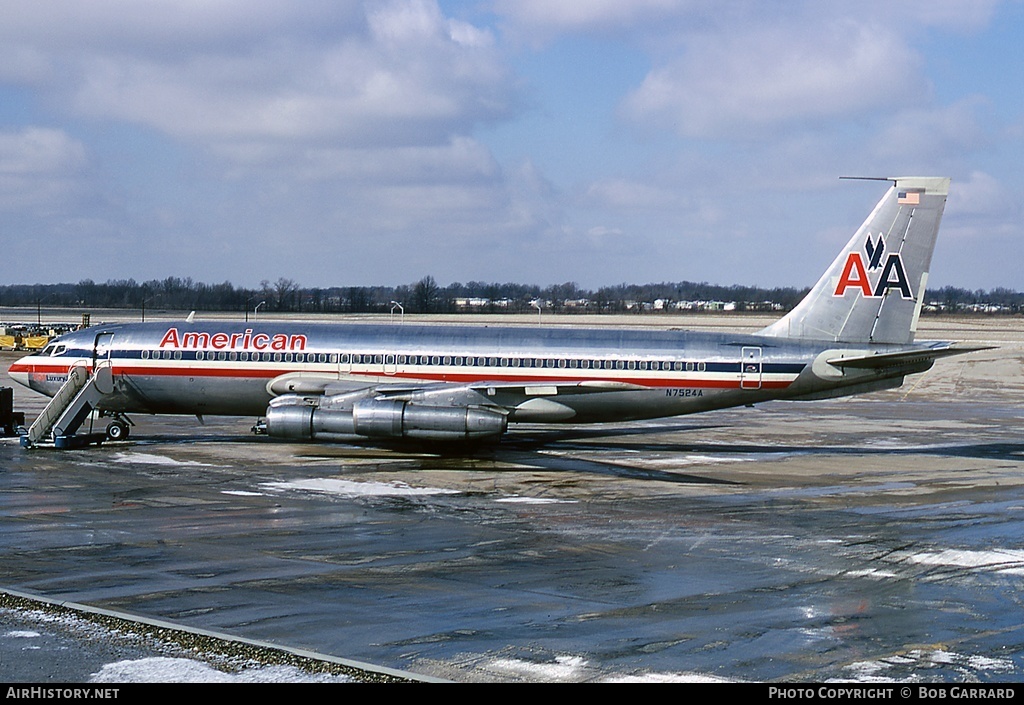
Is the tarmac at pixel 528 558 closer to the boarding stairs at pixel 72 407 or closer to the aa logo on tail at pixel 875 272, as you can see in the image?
the boarding stairs at pixel 72 407

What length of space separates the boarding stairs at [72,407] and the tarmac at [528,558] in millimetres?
1223

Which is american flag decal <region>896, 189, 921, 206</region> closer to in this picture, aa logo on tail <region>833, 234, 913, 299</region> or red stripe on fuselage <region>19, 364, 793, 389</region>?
aa logo on tail <region>833, 234, 913, 299</region>

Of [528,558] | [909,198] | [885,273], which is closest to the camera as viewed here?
[528,558]

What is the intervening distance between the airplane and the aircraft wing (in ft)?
0.20

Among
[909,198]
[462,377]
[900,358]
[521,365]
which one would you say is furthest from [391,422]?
[909,198]

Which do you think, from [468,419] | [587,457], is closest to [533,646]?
[468,419]

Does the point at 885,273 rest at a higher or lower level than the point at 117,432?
higher

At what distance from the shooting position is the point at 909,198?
3456 centimetres

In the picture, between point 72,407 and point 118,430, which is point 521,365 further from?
point 72,407

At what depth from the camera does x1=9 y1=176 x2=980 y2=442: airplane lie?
33.5m

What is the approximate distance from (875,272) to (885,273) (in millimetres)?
319

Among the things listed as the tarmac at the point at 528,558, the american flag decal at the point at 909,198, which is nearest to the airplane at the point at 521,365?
the american flag decal at the point at 909,198

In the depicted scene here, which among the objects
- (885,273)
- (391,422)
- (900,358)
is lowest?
(391,422)
